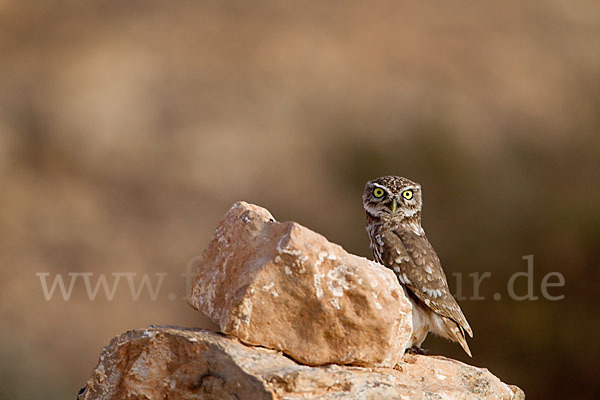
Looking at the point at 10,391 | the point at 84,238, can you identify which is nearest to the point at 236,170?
the point at 84,238

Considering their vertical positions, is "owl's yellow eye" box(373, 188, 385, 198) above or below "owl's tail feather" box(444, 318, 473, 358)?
above

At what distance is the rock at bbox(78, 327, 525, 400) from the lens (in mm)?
2725

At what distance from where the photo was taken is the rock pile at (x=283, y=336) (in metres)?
2.83

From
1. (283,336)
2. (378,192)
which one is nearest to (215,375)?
(283,336)

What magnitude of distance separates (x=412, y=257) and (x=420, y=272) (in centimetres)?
10

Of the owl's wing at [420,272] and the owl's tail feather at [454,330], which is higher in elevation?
the owl's wing at [420,272]

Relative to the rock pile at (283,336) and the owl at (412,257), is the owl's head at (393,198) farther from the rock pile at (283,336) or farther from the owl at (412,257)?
the rock pile at (283,336)

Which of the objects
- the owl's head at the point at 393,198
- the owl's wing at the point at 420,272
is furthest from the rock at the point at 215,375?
the owl's head at the point at 393,198

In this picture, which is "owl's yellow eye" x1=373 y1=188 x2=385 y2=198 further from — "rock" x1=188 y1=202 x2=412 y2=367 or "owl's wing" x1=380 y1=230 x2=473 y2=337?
"rock" x1=188 y1=202 x2=412 y2=367

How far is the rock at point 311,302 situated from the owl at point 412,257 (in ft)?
3.70

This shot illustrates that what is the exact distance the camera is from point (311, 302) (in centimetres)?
292

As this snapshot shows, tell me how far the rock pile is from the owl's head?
55.9 inches

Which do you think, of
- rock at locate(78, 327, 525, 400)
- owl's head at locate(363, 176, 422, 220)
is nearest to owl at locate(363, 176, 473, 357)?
owl's head at locate(363, 176, 422, 220)

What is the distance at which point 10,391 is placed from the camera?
24.7ft
